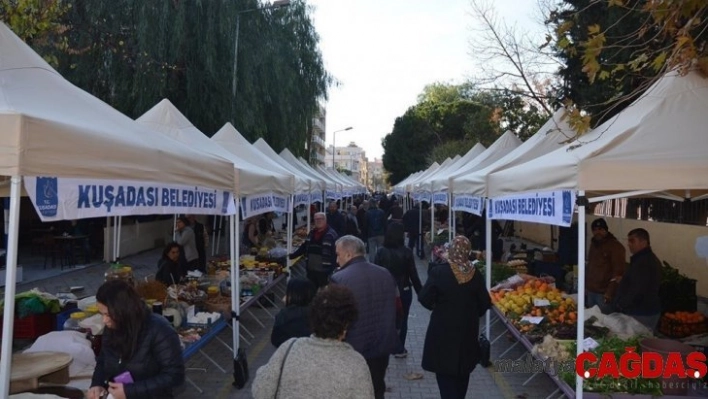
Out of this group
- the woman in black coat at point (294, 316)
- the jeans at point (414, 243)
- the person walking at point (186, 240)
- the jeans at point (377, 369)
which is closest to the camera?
the woman in black coat at point (294, 316)

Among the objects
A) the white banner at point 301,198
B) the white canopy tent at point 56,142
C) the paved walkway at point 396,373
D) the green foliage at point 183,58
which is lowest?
the paved walkway at point 396,373

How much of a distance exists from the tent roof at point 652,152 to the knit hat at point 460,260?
3.00 ft

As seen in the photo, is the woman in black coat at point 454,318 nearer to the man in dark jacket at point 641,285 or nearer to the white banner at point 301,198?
the man in dark jacket at point 641,285

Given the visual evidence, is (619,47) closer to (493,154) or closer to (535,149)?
(535,149)

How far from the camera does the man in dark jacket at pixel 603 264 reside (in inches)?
280

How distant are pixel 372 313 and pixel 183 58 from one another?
14543 mm

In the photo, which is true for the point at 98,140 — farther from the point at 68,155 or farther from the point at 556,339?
the point at 556,339

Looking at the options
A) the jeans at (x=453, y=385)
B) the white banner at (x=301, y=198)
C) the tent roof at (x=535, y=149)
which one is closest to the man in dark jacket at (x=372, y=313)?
the jeans at (x=453, y=385)

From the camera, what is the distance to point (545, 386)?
6262mm

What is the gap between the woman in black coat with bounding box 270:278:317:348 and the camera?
4066mm

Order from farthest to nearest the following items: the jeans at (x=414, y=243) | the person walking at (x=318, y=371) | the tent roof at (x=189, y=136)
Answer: the jeans at (x=414, y=243) → the tent roof at (x=189, y=136) → the person walking at (x=318, y=371)

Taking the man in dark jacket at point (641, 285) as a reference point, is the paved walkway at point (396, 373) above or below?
below

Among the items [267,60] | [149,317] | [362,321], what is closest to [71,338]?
[149,317]

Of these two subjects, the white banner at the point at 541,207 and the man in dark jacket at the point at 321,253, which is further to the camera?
the man in dark jacket at the point at 321,253
